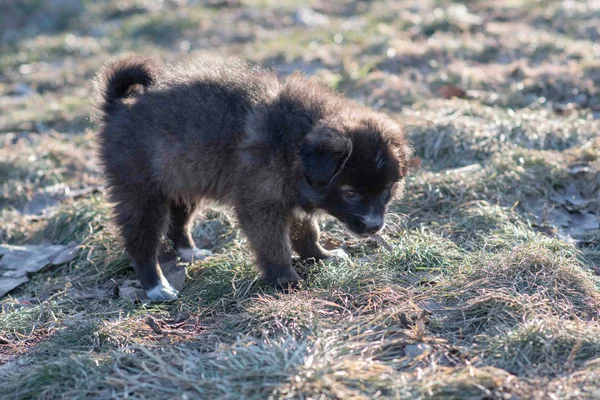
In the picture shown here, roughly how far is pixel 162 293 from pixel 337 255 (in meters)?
1.37

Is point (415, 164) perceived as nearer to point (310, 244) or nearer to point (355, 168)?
point (310, 244)

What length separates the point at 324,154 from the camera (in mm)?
4691

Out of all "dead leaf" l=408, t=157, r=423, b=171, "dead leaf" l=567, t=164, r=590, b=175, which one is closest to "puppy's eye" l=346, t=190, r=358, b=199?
"dead leaf" l=408, t=157, r=423, b=171

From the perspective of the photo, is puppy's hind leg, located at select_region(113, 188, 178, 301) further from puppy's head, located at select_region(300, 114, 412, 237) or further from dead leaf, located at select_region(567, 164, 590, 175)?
dead leaf, located at select_region(567, 164, 590, 175)

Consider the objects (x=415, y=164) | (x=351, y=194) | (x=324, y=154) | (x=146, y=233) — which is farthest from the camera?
(x=415, y=164)

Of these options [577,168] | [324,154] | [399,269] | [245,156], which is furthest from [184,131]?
[577,168]

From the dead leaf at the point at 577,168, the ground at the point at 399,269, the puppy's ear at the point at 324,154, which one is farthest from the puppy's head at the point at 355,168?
the dead leaf at the point at 577,168

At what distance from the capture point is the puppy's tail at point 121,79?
5.56 meters

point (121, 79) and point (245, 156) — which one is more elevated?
point (121, 79)

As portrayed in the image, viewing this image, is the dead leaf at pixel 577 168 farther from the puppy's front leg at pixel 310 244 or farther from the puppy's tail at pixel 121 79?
the puppy's tail at pixel 121 79

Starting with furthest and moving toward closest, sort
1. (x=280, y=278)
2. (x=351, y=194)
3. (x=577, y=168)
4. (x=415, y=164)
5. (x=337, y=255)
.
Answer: (x=415, y=164) < (x=577, y=168) < (x=337, y=255) < (x=280, y=278) < (x=351, y=194)

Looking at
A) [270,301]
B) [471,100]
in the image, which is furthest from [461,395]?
[471,100]

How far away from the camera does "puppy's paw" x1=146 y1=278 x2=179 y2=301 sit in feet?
17.8

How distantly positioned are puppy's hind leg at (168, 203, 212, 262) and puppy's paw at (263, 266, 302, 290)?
3.53 ft
